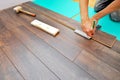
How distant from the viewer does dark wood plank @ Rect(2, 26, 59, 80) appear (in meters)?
0.72

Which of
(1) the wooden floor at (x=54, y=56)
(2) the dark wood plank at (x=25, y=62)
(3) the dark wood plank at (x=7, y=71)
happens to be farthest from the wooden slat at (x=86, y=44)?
(3) the dark wood plank at (x=7, y=71)

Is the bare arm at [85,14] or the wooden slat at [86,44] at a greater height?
the bare arm at [85,14]

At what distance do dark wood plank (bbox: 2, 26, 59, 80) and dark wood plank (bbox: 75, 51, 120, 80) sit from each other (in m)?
0.19

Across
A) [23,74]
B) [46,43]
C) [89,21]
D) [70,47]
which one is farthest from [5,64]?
[89,21]

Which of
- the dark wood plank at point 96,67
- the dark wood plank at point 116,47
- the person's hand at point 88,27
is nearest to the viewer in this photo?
the dark wood plank at point 96,67

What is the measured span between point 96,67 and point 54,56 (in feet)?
0.90

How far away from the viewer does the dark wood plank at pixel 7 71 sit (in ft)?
2.35

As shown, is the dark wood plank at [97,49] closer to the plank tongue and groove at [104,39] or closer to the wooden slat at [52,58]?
the plank tongue and groove at [104,39]

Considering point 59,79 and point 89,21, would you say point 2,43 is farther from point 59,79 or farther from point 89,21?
point 89,21

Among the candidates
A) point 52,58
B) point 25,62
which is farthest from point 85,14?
point 25,62

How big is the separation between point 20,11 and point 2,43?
0.51m

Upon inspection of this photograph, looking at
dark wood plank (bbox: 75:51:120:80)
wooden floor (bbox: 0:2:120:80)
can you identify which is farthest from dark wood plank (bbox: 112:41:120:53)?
dark wood plank (bbox: 75:51:120:80)

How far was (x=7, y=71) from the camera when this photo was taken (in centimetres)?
75

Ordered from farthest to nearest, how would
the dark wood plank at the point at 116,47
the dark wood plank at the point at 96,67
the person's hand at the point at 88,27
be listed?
the person's hand at the point at 88,27
the dark wood plank at the point at 116,47
the dark wood plank at the point at 96,67
